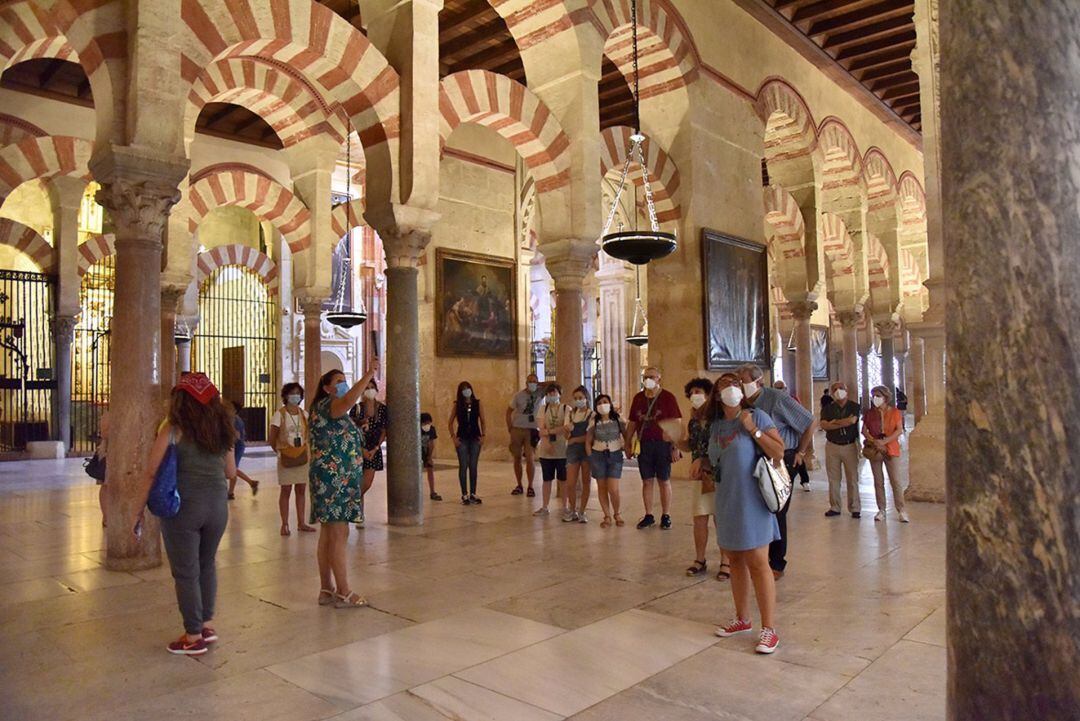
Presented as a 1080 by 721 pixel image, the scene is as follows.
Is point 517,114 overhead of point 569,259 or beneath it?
overhead

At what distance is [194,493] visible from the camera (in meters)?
3.07

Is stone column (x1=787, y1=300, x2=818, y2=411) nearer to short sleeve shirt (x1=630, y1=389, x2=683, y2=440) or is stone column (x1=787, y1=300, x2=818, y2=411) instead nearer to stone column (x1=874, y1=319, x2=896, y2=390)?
stone column (x1=874, y1=319, x2=896, y2=390)

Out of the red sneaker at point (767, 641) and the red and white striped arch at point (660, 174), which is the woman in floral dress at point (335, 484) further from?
the red and white striped arch at point (660, 174)

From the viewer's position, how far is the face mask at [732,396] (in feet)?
10.2

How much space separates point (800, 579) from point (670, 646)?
1.38 meters

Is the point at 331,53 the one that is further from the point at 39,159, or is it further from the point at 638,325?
the point at 638,325

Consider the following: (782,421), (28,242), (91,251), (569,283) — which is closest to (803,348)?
(569,283)

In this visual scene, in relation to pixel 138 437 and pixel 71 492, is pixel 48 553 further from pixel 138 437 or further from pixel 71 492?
pixel 71 492

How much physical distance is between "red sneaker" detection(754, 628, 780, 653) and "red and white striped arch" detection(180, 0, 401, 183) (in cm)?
459

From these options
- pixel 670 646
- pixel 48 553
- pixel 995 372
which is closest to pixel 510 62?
pixel 48 553

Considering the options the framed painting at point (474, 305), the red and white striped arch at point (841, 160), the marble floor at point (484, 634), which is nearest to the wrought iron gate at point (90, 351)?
the framed painting at point (474, 305)

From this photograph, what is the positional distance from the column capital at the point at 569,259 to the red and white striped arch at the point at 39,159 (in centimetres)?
645

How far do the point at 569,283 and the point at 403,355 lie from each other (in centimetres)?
244

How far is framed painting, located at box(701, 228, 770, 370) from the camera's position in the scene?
30.1 feet
